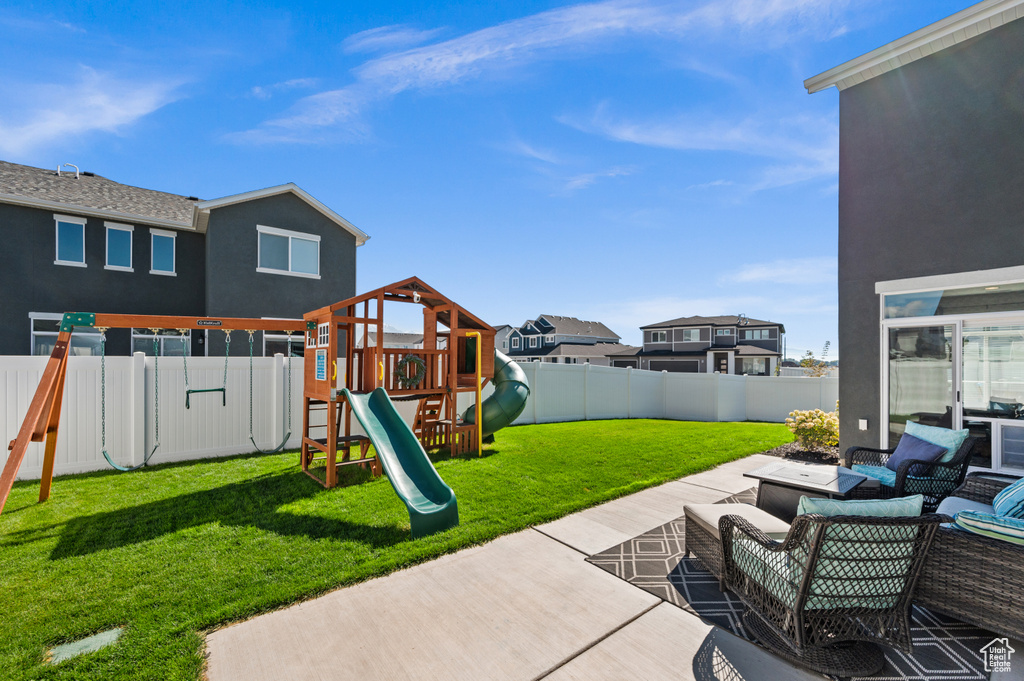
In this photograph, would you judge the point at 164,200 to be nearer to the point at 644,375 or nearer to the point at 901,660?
the point at 644,375

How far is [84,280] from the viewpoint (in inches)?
503

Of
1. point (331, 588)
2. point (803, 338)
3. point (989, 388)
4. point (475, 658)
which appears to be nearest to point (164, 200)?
point (331, 588)

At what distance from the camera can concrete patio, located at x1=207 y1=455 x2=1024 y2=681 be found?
8.77 feet

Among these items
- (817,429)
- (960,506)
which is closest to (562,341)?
(817,429)

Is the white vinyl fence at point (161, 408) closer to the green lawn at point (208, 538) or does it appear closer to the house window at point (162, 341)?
the green lawn at point (208, 538)

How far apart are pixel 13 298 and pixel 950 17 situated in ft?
68.1

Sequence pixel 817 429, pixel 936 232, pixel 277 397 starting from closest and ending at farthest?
pixel 936 232 < pixel 277 397 < pixel 817 429

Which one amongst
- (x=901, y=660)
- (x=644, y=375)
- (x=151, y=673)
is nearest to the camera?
(x=151, y=673)

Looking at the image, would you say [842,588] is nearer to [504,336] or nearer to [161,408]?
[161,408]

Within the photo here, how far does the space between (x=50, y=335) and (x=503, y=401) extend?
512 inches

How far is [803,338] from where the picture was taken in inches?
1636

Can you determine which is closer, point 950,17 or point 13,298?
point 950,17

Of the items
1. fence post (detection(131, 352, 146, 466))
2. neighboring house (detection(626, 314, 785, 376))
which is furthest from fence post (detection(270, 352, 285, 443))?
neighboring house (detection(626, 314, 785, 376))

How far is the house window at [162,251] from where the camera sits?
13.7 m
